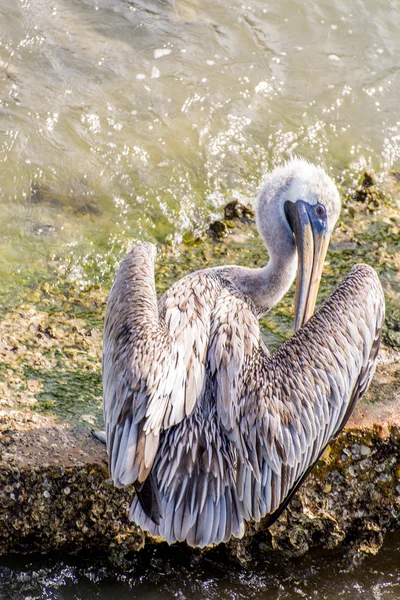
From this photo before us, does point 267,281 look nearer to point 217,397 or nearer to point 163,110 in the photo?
point 217,397

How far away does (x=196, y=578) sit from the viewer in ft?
12.3

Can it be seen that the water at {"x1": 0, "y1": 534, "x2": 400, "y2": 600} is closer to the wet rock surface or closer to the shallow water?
the wet rock surface

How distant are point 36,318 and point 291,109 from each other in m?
4.16

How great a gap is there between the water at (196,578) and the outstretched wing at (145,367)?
0.62 meters

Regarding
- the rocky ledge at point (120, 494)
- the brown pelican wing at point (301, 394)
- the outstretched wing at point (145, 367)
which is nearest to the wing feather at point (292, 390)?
the brown pelican wing at point (301, 394)

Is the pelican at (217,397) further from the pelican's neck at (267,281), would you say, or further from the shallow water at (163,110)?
the shallow water at (163,110)

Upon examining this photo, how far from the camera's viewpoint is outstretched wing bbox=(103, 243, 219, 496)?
3.38 meters

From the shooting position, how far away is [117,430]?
3.46 m

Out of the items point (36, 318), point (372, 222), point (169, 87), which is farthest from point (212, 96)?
point (36, 318)

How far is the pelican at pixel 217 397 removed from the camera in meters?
3.40

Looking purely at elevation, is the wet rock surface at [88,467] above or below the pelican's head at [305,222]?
below

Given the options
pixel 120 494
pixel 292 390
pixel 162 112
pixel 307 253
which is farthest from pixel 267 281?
pixel 162 112

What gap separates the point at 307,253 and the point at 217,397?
135 centimetres

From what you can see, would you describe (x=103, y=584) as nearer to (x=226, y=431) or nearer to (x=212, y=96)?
(x=226, y=431)
